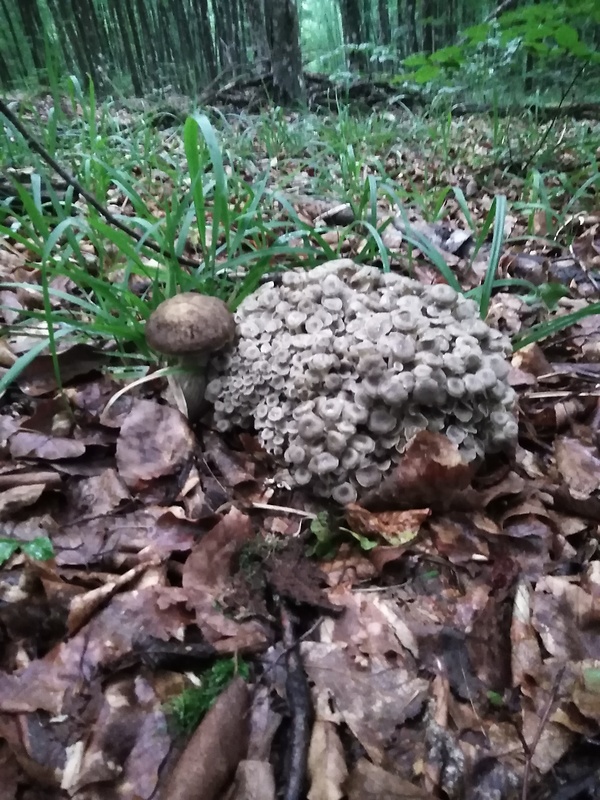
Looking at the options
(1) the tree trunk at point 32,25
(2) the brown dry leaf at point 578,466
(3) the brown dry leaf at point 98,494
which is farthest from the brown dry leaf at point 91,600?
(1) the tree trunk at point 32,25

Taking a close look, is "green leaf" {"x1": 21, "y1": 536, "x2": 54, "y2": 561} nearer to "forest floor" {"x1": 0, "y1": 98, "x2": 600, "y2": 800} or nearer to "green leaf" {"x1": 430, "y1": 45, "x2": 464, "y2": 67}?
"forest floor" {"x1": 0, "y1": 98, "x2": 600, "y2": 800}

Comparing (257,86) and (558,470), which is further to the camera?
(257,86)

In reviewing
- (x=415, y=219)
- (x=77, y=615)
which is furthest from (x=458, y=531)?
(x=415, y=219)

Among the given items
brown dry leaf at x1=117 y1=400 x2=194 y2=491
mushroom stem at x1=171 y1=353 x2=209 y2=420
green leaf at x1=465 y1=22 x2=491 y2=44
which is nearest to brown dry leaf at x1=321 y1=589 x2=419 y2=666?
brown dry leaf at x1=117 y1=400 x2=194 y2=491

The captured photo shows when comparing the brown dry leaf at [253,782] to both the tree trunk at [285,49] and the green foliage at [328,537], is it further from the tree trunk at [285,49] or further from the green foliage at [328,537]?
the tree trunk at [285,49]

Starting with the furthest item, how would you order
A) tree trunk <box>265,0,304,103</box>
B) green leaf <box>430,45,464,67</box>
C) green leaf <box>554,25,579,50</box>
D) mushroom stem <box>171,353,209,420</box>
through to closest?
1. tree trunk <box>265,0,304,103</box>
2. green leaf <box>430,45,464,67</box>
3. green leaf <box>554,25,579,50</box>
4. mushroom stem <box>171,353,209,420</box>

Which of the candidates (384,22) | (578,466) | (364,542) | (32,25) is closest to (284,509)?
(364,542)

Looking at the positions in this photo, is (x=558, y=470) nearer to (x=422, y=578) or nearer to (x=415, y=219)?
(x=422, y=578)
